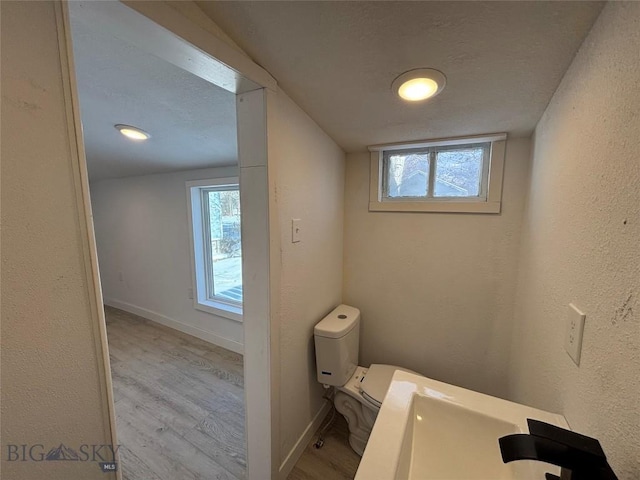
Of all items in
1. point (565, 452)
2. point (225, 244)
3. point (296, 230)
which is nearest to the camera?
point (565, 452)

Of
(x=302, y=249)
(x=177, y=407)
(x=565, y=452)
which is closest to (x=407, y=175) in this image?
(x=302, y=249)

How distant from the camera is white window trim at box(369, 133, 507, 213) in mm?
1433

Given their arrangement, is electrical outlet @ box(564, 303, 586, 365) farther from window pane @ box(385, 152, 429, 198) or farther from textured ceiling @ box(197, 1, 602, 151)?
window pane @ box(385, 152, 429, 198)

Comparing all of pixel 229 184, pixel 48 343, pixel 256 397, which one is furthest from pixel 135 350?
pixel 48 343

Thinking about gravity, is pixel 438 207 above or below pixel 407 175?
below

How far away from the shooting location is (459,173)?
5.23 ft

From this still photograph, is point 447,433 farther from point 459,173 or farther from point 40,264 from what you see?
point 459,173

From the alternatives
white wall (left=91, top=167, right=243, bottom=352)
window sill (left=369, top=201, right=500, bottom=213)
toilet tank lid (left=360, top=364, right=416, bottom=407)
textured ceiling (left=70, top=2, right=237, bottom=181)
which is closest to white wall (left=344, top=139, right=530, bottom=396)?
window sill (left=369, top=201, right=500, bottom=213)

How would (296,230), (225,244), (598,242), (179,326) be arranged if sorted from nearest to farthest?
(598,242) < (296,230) < (225,244) < (179,326)

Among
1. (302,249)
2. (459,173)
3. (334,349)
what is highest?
(459,173)

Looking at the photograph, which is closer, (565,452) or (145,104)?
(565,452)

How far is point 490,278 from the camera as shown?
152 cm

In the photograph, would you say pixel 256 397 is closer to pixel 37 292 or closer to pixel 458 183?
pixel 37 292

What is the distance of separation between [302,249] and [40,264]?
946 mm
